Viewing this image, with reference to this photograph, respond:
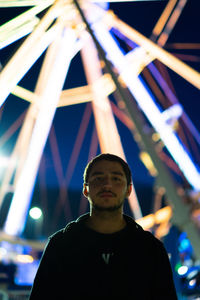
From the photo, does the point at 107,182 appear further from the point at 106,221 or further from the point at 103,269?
the point at 103,269

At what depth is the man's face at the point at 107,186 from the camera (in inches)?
58.7

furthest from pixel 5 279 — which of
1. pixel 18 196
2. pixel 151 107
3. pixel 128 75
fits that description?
pixel 128 75

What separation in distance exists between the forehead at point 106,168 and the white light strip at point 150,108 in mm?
2670

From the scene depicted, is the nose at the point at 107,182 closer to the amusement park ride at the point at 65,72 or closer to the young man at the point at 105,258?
the young man at the point at 105,258

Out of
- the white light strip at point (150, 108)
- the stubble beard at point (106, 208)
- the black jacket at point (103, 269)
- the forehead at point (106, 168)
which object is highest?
the white light strip at point (150, 108)

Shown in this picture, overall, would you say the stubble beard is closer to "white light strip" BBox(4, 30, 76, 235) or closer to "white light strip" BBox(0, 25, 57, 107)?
"white light strip" BBox(4, 30, 76, 235)

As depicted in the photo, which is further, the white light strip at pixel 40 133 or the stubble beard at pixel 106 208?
the white light strip at pixel 40 133

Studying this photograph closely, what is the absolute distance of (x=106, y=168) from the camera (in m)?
1.59

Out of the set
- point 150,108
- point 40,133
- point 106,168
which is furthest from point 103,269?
point 40,133

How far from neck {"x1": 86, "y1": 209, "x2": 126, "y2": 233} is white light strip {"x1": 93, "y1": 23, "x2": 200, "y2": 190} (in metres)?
2.76

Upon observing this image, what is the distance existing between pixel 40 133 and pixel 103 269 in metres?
5.91

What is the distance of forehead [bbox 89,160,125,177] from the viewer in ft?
5.18

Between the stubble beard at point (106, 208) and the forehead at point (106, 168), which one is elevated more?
the forehead at point (106, 168)

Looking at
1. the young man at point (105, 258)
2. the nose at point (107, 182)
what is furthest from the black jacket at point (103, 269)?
the nose at point (107, 182)
